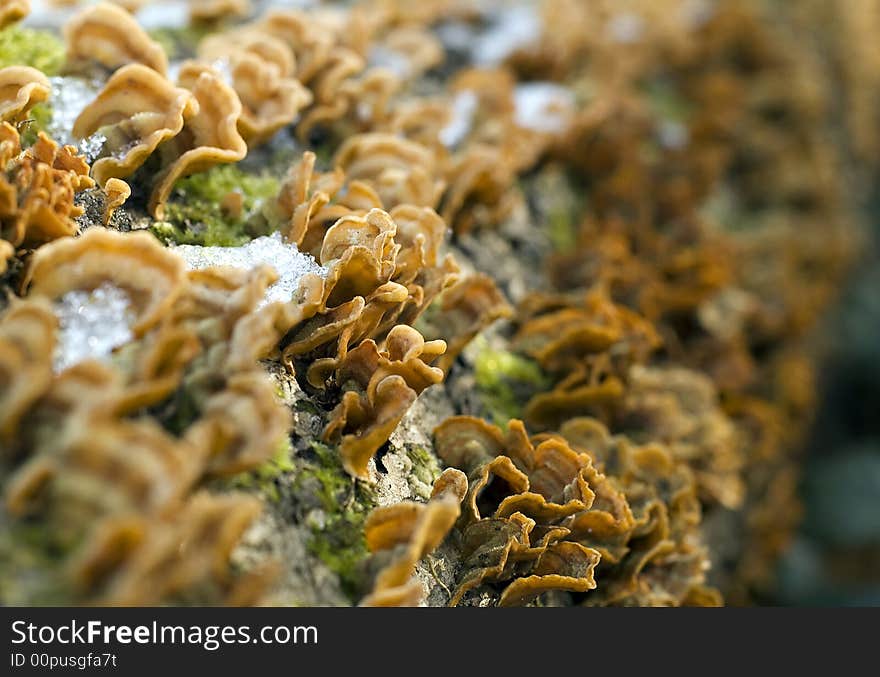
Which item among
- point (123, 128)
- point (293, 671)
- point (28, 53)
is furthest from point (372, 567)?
point (28, 53)

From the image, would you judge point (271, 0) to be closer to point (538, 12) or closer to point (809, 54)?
point (538, 12)

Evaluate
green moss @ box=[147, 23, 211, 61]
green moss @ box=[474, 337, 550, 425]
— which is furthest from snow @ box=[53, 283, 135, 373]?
green moss @ box=[147, 23, 211, 61]

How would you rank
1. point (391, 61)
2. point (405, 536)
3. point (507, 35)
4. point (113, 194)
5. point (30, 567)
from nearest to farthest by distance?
point (30, 567) < point (405, 536) < point (113, 194) < point (391, 61) < point (507, 35)

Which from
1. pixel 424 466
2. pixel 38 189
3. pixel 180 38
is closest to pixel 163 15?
pixel 180 38

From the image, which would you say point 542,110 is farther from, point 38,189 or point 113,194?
point 38,189

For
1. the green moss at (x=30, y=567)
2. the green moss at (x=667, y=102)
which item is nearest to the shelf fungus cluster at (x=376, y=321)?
the green moss at (x=30, y=567)

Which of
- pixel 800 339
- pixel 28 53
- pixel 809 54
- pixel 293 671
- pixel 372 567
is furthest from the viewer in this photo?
pixel 809 54
